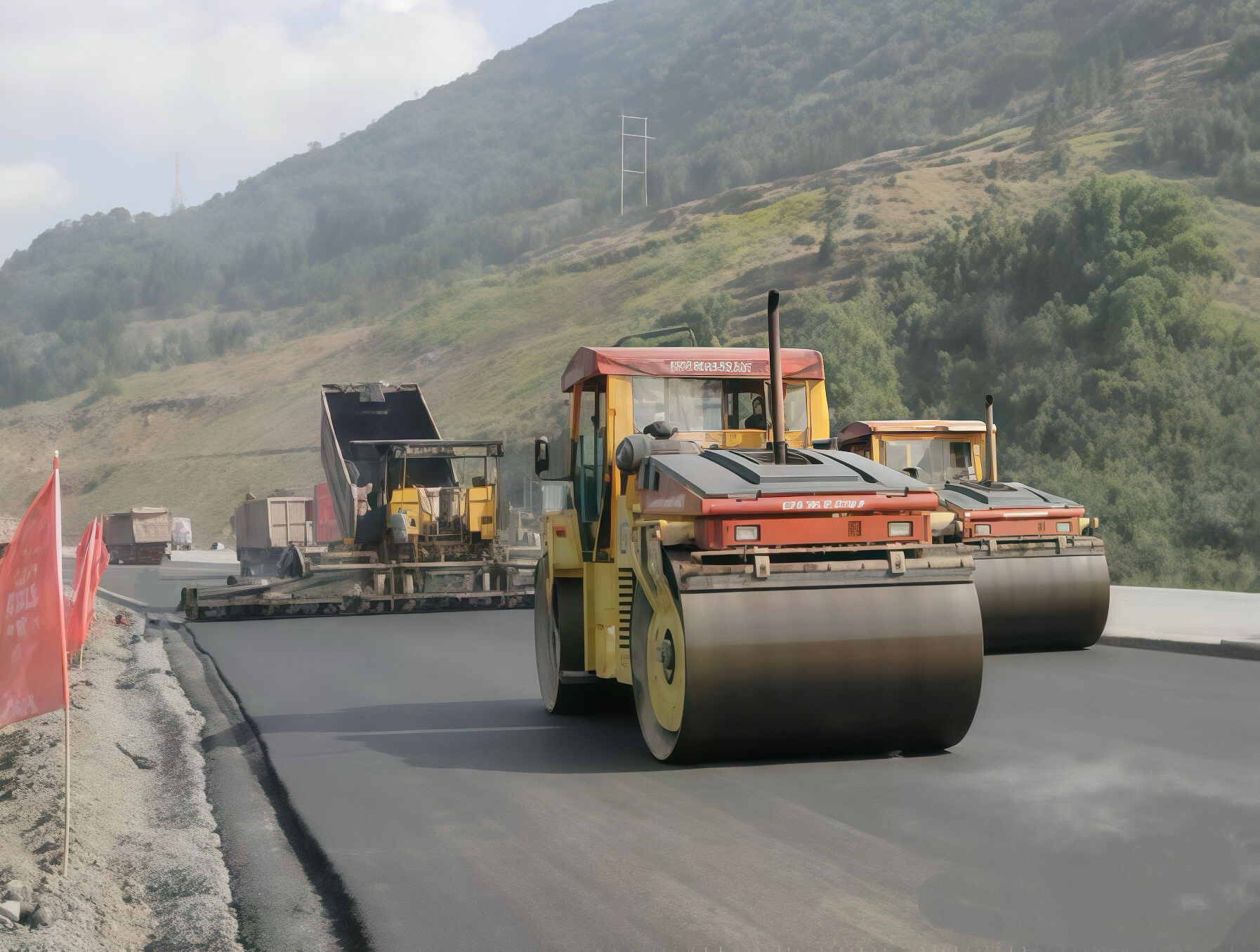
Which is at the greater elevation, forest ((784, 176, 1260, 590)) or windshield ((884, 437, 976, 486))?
forest ((784, 176, 1260, 590))

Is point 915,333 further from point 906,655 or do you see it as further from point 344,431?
point 906,655

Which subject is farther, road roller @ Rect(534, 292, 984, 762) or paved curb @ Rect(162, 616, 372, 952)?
road roller @ Rect(534, 292, 984, 762)

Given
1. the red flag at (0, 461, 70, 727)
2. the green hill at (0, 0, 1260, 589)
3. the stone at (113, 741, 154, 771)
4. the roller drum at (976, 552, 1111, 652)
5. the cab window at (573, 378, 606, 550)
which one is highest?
the green hill at (0, 0, 1260, 589)

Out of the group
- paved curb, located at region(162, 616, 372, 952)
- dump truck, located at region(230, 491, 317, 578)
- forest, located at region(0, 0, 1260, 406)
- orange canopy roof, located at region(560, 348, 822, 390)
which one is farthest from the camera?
forest, located at region(0, 0, 1260, 406)

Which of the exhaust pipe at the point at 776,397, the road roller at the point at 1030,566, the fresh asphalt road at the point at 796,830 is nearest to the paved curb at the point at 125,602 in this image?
the fresh asphalt road at the point at 796,830

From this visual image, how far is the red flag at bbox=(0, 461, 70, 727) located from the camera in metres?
6.17

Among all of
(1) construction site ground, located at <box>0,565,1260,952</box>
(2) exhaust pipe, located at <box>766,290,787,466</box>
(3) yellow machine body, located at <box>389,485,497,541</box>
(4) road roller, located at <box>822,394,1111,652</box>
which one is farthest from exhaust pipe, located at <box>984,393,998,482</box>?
(3) yellow machine body, located at <box>389,485,497,541</box>

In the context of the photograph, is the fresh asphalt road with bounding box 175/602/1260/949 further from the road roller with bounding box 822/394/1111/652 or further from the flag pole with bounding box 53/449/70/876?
the road roller with bounding box 822/394/1111/652

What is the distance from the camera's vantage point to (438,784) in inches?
297

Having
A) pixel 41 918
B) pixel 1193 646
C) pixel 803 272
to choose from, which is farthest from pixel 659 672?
pixel 803 272

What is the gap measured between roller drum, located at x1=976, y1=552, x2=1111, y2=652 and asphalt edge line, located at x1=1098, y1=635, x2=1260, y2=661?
69 cm

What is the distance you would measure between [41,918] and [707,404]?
17.6ft

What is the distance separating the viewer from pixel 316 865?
5.89 m

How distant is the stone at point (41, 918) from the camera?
5121mm
